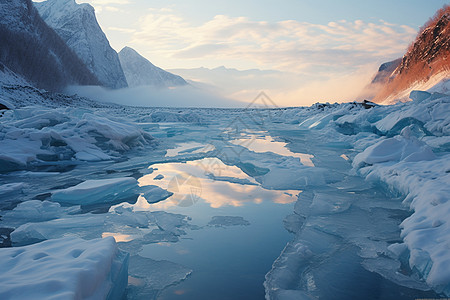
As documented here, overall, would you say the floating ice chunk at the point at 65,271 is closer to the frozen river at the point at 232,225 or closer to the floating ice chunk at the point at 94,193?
the frozen river at the point at 232,225

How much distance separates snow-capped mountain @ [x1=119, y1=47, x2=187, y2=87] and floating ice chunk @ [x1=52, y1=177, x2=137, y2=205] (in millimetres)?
164843

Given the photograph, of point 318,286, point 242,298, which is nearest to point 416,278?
point 318,286

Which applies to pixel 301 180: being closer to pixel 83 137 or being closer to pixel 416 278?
pixel 416 278

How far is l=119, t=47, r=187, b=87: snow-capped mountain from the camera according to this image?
162 meters

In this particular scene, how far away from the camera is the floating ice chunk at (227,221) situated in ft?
11.0

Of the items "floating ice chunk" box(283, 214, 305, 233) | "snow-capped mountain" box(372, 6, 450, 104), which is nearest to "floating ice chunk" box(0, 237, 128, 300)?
"floating ice chunk" box(283, 214, 305, 233)

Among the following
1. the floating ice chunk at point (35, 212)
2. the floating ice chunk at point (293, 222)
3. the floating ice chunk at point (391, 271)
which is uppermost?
the floating ice chunk at point (391, 271)

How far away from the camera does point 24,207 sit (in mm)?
3729

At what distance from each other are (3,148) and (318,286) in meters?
6.97

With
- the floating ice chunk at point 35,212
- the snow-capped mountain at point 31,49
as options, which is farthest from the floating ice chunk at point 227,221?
the snow-capped mountain at point 31,49

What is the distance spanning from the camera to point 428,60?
4625 cm

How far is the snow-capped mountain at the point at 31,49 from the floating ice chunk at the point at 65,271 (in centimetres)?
5283

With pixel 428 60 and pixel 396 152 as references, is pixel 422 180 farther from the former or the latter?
pixel 428 60

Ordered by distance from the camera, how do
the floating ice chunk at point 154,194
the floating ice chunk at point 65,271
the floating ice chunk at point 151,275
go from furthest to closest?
1. the floating ice chunk at point 154,194
2. the floating ice chunk at point 151,275
3. the floating ice chunk at point 65,271
